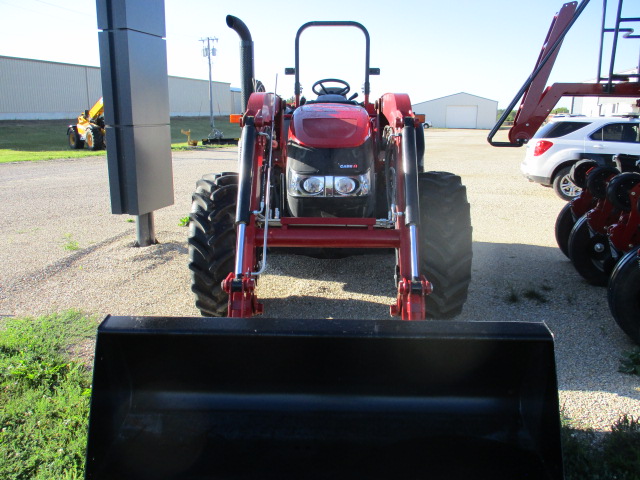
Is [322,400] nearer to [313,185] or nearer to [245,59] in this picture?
[313,185]

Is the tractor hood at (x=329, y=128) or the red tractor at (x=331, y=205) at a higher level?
the tractor hood at (x=329, y=128)

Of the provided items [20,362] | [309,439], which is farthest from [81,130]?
[309,439]

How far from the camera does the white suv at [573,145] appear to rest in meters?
11.4

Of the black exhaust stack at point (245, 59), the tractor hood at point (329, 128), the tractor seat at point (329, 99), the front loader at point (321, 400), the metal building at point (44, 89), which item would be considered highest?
the metal building at point (44, 89)

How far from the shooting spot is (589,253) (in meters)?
5.75

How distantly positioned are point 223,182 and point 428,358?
8.46ft

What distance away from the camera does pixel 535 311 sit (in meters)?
5.05

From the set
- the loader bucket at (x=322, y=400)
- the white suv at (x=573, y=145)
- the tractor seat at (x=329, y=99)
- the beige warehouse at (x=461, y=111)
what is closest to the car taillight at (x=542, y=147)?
the white suv at (x=573, y=145)

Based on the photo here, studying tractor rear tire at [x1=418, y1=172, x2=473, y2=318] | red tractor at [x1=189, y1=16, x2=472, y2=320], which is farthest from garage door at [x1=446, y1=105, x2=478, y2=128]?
tractor rear tire at [x1=418, y1=172, x2=473, y2=318]

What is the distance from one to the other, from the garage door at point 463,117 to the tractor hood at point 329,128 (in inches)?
2645

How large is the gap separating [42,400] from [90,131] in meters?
20.6

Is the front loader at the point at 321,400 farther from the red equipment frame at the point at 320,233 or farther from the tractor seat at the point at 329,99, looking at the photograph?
the tractor seat at the point at 329,99

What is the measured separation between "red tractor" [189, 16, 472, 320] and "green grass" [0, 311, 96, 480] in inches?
40.8

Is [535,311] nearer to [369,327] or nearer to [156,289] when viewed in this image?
[369,327]
